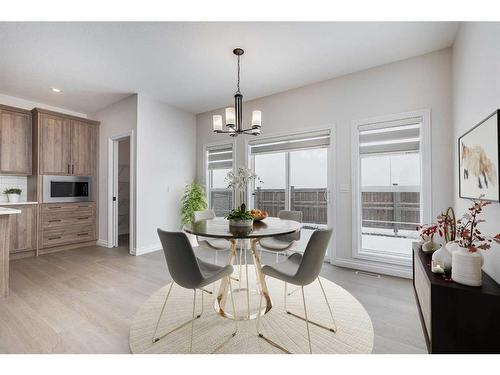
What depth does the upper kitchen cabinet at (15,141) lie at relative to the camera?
3.87 metres

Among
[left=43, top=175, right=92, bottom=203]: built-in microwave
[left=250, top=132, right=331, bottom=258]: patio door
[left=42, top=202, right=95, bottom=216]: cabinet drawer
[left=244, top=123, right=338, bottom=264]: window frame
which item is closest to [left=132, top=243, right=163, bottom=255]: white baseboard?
[left=42, top=202, right=95, bottom=216]: cabinet drawer

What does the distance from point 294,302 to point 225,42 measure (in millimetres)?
2835

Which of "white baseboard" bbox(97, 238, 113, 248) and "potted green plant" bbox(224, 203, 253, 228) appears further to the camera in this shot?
"white baseboard" bbox(97, 238, 113, 248)

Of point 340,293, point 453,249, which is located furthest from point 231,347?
point 453,249

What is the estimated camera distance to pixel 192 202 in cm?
465

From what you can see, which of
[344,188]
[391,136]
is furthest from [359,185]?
[391,136]

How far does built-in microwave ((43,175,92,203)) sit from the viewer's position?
419cm

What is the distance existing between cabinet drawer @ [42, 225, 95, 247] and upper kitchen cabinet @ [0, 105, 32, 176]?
113 cm

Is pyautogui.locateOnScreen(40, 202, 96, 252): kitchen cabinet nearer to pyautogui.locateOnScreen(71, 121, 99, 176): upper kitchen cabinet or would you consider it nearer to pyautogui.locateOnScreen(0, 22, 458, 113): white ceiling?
pyautogui.locateOnScreen(71, 121, 99, 176): upper kitchen cabinet

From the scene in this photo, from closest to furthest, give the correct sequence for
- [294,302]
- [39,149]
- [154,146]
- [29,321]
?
[29,321] < [294,302] < [39,149] < [154,146]

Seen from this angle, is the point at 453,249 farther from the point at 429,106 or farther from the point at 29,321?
the point at 29,321

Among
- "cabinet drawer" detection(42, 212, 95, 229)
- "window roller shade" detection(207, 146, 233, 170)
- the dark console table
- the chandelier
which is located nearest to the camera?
the dark console table

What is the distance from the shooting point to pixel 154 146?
438 centimetres

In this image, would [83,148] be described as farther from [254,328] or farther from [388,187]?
[388,187]
